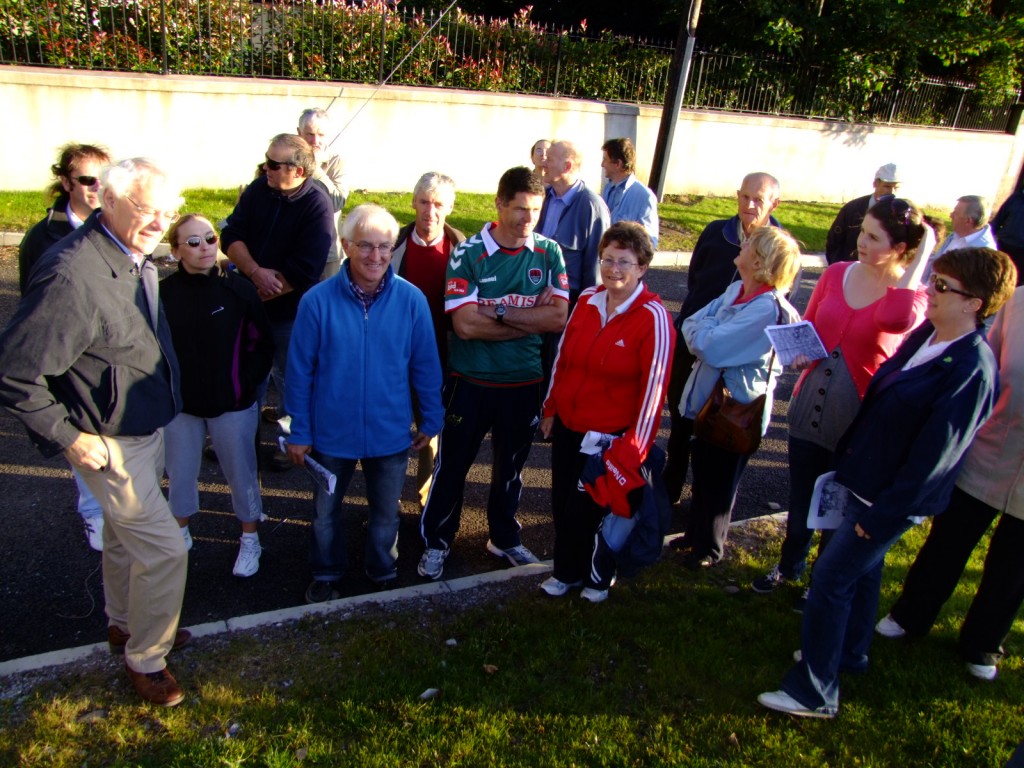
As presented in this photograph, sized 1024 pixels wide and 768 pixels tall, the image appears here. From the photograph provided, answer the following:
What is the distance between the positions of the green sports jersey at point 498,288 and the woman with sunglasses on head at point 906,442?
157 cm

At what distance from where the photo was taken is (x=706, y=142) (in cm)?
1488

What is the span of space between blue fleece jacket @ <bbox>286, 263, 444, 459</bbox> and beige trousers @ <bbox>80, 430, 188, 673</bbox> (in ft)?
2.39

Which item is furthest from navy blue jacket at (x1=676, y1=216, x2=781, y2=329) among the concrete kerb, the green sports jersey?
the concrete kerb

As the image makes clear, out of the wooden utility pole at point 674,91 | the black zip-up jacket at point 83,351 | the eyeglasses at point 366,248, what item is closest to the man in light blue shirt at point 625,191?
the eyeglasses at point 366,248

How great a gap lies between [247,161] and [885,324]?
9.98 metres

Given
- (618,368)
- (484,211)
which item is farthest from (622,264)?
(484,211)

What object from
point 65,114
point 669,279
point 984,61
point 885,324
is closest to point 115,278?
point 885,324

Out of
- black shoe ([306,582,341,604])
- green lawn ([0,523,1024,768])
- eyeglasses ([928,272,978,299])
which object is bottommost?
black shoe ([306,582,341,604])

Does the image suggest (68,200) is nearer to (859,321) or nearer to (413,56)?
(859,321)

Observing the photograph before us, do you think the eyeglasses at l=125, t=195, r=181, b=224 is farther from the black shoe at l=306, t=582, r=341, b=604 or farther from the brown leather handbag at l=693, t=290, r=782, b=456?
the brown leather handbag at l=693, t=290, r=782, b=456

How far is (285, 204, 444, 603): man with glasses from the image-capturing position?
3551 mm

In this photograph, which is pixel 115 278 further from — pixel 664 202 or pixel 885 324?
pixel 664 202

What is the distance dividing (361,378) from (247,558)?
1.23m

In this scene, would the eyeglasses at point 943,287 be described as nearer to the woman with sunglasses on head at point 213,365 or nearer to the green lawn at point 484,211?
the woman with sunglasses on head at point 213,365
